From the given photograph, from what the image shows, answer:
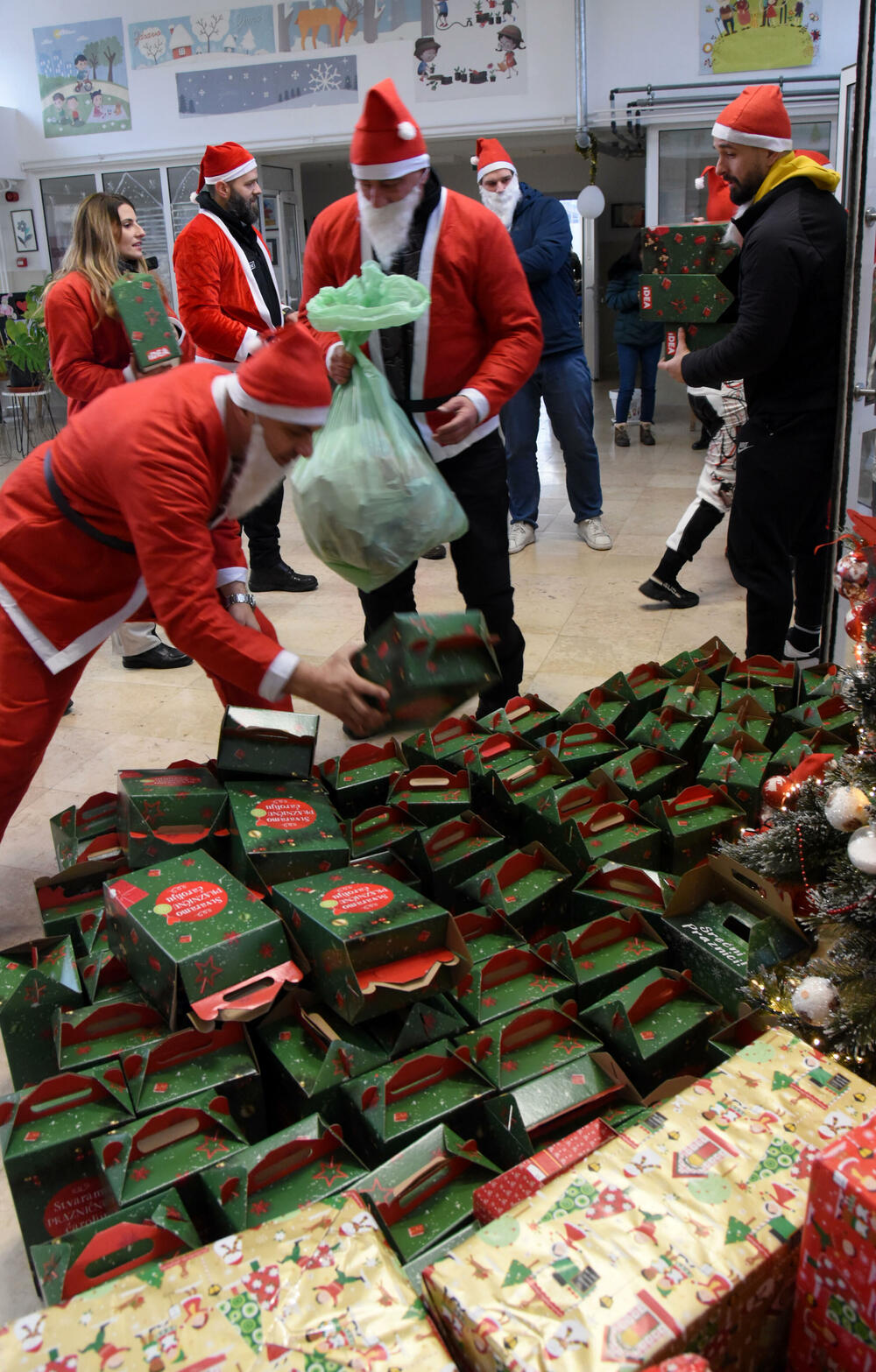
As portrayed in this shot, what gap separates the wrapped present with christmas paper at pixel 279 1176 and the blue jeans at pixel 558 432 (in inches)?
143

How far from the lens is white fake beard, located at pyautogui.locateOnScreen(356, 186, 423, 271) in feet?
8.00

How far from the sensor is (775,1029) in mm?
1288

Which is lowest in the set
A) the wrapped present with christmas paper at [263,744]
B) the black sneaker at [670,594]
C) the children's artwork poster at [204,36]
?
the black sneaker at [670,594]

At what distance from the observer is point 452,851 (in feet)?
6.54

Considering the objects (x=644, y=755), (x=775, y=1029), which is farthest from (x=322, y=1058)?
(x=644, y=755)

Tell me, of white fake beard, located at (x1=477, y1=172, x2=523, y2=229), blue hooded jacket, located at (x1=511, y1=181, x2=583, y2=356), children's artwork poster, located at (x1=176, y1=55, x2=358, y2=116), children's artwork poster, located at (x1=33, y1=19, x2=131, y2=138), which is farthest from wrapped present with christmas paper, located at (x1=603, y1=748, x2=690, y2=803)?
children's artwork poster, located at (x1=33, y1=19, x2=131, y2=138)

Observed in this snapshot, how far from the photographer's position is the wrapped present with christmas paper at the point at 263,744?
2002 mm

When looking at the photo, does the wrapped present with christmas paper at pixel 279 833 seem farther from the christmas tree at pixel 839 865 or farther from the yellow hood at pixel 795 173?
the yellow hood at pixel 795 173

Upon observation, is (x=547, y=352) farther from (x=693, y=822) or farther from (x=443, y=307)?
(x=693, y=822)

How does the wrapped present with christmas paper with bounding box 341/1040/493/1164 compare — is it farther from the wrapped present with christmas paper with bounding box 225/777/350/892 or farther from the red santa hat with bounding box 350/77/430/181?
the red santa hat with bounding box 350/77/430/181

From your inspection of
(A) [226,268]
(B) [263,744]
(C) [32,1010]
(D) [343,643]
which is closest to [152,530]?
(B) [263,744]

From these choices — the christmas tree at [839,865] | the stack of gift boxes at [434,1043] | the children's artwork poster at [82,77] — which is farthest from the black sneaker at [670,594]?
the children's artwork poster at [82,77]

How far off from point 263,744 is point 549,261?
11.1ft

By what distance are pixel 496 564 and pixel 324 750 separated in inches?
30.2
